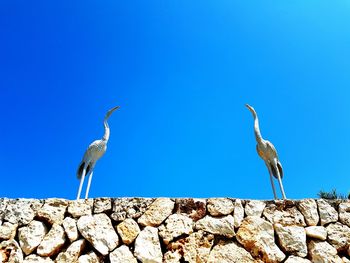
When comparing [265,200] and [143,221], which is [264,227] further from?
[143,221]

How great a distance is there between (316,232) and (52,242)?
3541 millimetres

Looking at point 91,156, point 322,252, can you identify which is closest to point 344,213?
point 322,252

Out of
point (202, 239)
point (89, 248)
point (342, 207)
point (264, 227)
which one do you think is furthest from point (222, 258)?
point (342, 207)

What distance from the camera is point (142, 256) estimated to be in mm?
3738

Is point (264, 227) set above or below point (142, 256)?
above

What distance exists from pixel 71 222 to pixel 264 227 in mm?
2598

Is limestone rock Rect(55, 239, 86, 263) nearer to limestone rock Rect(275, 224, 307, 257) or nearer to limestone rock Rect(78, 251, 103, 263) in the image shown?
limestone rock Rect(78, 251, 103, 263)

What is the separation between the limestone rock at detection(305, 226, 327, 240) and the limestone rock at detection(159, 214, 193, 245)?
5.44 ft

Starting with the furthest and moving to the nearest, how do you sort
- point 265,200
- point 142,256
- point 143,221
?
point 265,200, point 143,221, point 142,256

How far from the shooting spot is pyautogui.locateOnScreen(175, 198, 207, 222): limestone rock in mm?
4078

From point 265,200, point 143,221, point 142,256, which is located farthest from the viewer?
point 265,200

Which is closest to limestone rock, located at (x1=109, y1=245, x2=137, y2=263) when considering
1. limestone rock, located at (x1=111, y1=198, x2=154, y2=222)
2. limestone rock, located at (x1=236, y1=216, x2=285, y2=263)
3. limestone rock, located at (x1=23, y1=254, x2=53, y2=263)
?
limestone rock, located at (x1=111, y1=198, x2=154, y2=222)

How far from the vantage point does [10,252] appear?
369 centimetres

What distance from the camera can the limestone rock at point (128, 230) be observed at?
3.87m
